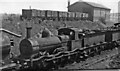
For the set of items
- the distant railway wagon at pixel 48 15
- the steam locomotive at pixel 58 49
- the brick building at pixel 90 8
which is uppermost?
the brick building at pixel 90 8

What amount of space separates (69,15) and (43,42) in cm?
2811

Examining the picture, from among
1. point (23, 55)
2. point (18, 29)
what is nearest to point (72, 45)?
point (23, 55)

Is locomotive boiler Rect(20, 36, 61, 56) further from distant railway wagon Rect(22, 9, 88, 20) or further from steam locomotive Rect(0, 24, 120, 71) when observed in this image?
distant railway wagon Rect(22, 9, 88, 20)

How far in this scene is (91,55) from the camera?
15711 millimetres

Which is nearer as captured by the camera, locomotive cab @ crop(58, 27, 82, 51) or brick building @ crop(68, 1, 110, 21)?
locomotive cab @ crop(58, 27, 82, 51)

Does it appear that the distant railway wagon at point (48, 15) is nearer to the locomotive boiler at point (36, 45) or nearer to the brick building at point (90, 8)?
the brick building at point (90, 8)

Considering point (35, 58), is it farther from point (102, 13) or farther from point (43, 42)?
point (102, 13)

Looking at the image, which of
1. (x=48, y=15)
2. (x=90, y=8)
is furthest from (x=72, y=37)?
(x=90, y=8)

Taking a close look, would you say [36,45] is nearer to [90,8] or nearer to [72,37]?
[72,37]

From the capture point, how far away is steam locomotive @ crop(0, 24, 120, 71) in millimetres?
10458

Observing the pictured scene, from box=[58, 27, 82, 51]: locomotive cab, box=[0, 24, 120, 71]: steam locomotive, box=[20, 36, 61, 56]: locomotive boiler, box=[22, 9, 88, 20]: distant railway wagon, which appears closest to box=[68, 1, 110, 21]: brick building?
box=[22, 9, 88, 20]: distant railway wagon

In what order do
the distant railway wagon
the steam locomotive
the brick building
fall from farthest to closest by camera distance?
the brick building < the distant railway wagon < the steam locomotive

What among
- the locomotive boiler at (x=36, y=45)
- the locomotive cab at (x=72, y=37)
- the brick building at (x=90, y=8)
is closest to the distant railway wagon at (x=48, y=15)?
the brick building at (x=90, y=8)

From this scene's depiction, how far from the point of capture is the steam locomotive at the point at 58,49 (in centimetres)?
1046
